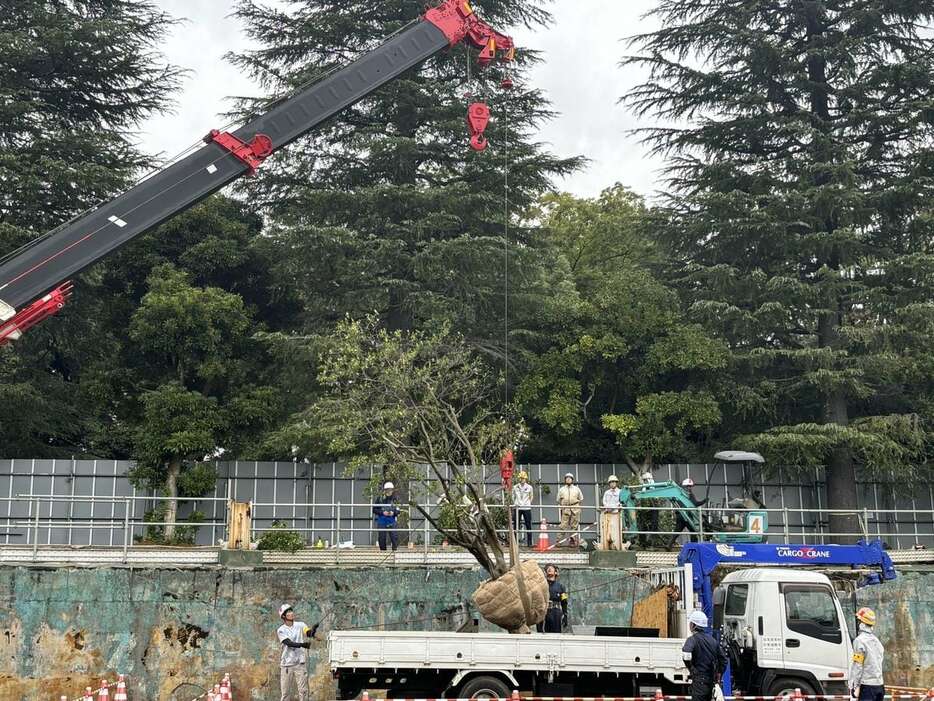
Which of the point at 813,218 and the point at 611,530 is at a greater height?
the point at 813,218

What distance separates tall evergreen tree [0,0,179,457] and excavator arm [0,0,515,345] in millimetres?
9269

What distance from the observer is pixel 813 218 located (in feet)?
94.0

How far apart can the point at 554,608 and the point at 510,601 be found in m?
1.67

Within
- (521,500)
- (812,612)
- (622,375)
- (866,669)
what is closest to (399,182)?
(622,375)

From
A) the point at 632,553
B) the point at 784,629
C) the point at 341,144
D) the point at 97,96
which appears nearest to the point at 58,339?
the point at 97,96

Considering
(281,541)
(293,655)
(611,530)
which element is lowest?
(293,655)

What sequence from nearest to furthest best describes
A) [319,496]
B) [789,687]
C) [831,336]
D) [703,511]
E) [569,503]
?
[789,687]
[703,511]
[569,503]
[831,336]
[319,496]

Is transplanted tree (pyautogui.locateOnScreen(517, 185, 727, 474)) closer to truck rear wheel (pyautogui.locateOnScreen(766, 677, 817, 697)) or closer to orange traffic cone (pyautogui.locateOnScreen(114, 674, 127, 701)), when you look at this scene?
truck rear wheel (pyautogui.locateOnScreen(766, 677, 817, 697))

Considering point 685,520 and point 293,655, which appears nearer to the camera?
point 293,655

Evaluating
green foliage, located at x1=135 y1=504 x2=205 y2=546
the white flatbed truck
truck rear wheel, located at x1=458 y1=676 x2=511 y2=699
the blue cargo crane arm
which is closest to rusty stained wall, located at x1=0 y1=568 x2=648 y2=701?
green foliage, located at x1=135 y1=504 x2=205 y2=546

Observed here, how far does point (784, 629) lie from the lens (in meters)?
16.3

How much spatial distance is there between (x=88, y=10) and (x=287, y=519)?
17.7m

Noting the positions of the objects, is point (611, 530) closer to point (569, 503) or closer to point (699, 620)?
point (569, 503)

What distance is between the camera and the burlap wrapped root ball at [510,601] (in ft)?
54.7
